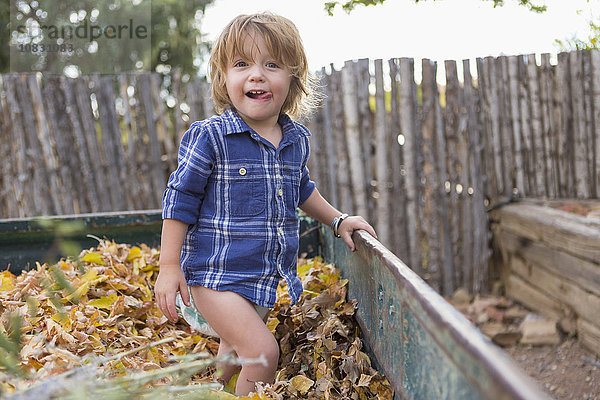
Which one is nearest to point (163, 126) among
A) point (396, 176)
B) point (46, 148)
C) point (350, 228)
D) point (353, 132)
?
point (46, 148)

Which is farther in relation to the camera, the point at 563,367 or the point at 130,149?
the point at 130,149

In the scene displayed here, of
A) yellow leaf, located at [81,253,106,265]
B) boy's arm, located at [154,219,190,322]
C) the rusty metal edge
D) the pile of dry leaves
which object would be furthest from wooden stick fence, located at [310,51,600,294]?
the rusty metal edge

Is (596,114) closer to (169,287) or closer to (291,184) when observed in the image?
(291,184)

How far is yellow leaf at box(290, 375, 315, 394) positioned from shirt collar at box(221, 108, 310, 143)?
2.65ft

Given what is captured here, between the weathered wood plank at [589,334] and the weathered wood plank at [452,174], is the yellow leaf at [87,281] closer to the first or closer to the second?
the weathered wood plank at [589,334]

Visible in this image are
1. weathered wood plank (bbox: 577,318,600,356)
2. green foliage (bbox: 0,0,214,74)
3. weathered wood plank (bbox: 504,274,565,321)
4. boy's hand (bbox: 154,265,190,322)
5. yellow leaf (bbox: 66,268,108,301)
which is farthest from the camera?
green foliage (bbox: 0,0,214,74)

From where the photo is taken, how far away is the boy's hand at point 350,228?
6.68 feet

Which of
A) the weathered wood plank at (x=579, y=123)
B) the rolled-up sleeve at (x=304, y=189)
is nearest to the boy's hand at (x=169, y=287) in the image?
the rolled-up sleeve at (x=304, y=189)

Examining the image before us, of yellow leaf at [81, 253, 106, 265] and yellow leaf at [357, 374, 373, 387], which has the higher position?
yellow leaf at [81, 253, 106, 265]

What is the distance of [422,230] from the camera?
185 inches

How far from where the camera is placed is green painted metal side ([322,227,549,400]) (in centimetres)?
84

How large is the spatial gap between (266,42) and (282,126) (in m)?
0.34

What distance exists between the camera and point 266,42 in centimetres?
192

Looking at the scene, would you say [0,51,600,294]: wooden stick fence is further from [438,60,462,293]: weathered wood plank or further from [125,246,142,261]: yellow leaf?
[125,246,142,261]: yellow leaf
